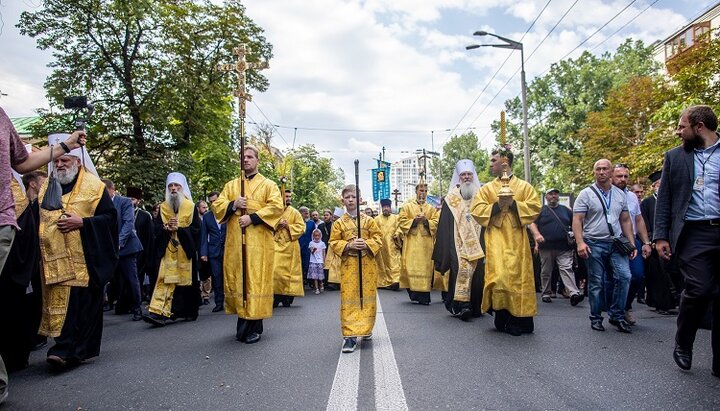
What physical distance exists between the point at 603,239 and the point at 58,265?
583cm

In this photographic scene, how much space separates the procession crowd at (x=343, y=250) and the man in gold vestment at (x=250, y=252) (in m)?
0.02

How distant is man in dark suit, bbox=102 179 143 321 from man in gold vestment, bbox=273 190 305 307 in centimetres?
211

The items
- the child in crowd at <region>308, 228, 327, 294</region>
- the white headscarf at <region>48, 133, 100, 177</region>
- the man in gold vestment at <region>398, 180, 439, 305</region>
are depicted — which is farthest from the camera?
the child in crowd at <region>308, 228, 327, 294</region>

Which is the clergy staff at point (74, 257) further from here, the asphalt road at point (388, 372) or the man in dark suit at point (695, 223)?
the man in dark suit at point (695, 223)

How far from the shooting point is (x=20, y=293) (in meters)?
4.77

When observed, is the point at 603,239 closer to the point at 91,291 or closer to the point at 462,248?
the point at 462,248

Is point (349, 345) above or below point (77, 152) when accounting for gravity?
below

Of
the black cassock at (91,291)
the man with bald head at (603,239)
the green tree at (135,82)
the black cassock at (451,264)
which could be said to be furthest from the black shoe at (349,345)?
the green tree at (135,82)

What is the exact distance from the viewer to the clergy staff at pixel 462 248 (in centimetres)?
725

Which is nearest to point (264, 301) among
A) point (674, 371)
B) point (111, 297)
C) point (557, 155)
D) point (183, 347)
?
point (183, 347)

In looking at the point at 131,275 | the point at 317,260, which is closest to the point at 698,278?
the point at 131,275

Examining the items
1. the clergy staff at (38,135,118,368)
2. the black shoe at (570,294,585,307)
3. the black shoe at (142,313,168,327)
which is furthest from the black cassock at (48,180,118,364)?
the black shoe at (570,294,585,307)

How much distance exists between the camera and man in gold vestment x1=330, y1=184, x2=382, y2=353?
5.36 metres

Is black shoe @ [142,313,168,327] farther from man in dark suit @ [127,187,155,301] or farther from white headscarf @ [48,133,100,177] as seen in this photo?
white headscarf @ [48,133,100,177]
